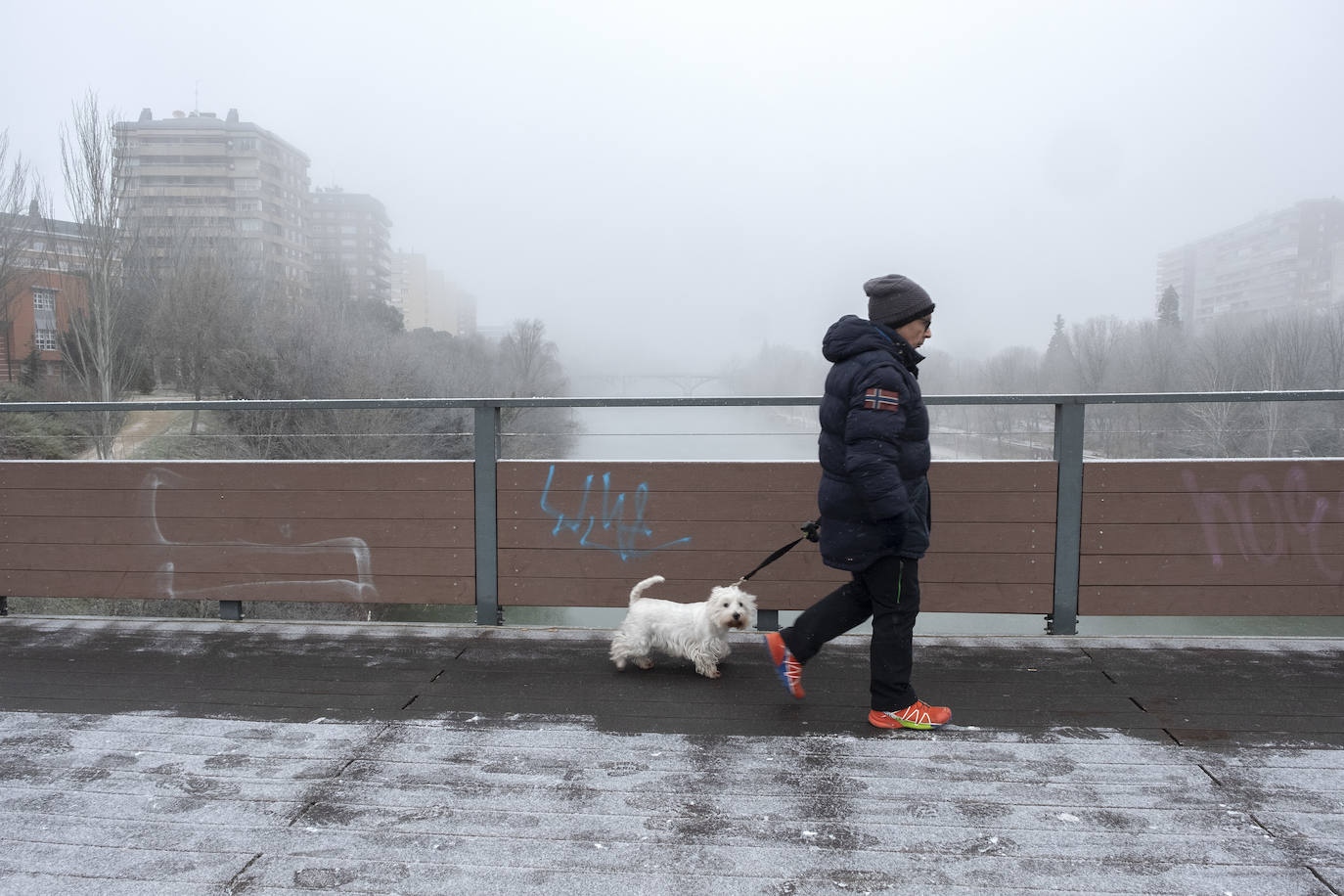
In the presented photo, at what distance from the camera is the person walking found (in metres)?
3.16

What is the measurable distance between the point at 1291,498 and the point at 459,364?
39.8 metres

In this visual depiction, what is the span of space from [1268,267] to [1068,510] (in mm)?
63998

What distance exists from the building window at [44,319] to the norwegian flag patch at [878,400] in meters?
37.3

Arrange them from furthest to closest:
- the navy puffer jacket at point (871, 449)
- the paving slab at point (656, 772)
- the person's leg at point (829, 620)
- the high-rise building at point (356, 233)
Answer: the high-rise building at point (356, 233)
the person's leg at point (829, 620)
the navy puffer jacket at point (871, 449)
the paving slab at point (656, 772)

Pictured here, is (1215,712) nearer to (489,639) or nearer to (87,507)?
(489,639)

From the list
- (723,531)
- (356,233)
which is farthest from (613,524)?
(356,233)

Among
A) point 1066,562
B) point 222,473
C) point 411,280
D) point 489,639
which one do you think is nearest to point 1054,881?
point 1066,562

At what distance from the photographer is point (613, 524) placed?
15.1 ft

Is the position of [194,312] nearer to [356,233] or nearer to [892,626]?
[892,626]

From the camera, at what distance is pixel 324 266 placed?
73625 mm

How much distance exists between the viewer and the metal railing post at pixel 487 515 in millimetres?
4637


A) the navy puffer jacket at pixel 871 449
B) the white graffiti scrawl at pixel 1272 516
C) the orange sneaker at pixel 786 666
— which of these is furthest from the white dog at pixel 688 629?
the white graffiti scrawl at pixel 1272 516

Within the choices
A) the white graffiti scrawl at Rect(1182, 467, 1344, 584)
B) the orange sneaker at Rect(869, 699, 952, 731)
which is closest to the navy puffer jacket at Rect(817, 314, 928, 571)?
the orange sneaker at Rect(869, 699, 952, 731)

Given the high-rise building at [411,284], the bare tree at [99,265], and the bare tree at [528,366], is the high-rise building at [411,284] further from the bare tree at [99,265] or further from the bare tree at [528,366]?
the bare tree at [99,265]
